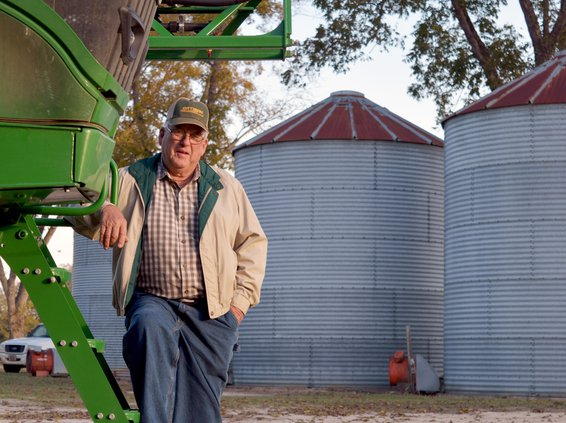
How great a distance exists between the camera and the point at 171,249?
574 cm

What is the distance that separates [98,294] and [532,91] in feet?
48.4

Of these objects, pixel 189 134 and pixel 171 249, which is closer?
pixel 171 249

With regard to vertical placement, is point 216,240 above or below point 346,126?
below

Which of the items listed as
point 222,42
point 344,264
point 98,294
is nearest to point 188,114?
point 222,42

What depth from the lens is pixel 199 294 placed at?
18.8 ft

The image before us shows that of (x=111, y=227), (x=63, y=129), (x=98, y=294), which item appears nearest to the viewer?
(x=63, y=129)

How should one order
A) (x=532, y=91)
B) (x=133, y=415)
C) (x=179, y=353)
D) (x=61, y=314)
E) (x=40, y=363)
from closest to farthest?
(x=61, y=314) < (x=133, y=415) < (x=179, y=353) < (x=532, y=91) < (x=40, y=363)

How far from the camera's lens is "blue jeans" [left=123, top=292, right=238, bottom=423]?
17.9 ft

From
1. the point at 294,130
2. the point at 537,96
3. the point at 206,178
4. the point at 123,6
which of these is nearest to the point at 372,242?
the point at 294,130

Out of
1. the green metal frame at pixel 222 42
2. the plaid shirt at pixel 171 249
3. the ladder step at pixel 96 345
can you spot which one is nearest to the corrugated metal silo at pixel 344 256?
the green metal frame at pixel 222 42

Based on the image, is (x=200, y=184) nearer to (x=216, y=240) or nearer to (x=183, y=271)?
(x=216, y=240)

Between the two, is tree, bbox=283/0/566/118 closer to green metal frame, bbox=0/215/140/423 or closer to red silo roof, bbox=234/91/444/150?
red silo roof, bbox=234/91/444/150

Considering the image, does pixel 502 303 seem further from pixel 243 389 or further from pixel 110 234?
pixel 110 234

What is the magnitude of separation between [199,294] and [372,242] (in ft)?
56.9
